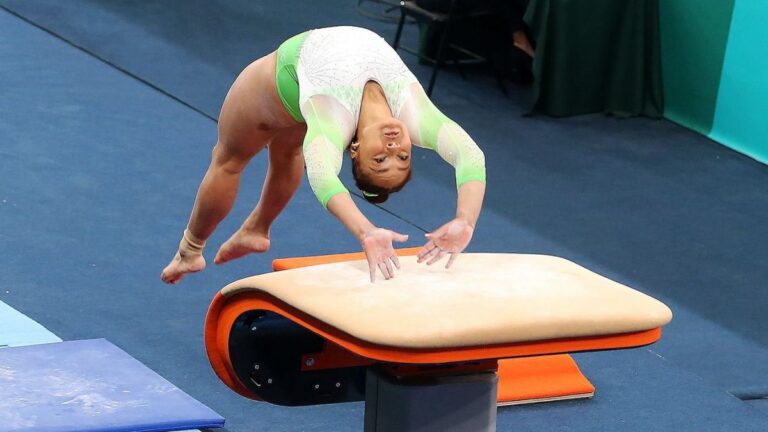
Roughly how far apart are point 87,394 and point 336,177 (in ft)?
3.39

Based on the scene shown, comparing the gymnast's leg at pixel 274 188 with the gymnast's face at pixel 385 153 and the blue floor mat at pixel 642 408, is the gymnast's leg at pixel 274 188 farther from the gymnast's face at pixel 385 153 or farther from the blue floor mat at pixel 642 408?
the blue floor mat at pixel 642 408

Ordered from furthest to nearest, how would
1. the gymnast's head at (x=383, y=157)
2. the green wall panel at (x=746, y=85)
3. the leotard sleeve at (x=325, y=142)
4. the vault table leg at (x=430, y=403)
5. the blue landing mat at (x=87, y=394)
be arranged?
the green wall panel at (x=746, y=85)
the blue landing mat at (x=87, y=394)
the gymnast's head at (x=383, y=157)
the leotard sleeve at (x=325, y=142)
the vault table leg at (x=430, y=403)

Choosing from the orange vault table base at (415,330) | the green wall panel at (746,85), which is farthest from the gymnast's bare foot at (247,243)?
the green wall panel at (746,85)

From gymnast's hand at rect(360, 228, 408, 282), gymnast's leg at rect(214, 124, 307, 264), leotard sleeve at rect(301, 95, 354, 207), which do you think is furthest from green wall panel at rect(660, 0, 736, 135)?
gymnast's hand at rect(360, 228, 408, 282)

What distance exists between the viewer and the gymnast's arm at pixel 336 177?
3.06 metres

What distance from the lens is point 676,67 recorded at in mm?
7293

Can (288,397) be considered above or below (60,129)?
above

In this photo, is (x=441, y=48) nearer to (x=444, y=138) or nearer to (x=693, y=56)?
(x=693, y=56)

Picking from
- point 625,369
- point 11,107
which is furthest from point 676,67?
point 11,107

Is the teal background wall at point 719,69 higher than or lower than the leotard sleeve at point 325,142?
lower

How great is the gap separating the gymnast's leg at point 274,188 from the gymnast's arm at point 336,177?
543mm

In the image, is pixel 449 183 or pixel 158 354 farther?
pixel 449 183

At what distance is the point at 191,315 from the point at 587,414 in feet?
4.65

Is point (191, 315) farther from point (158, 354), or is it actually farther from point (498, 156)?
point (498, 156)
